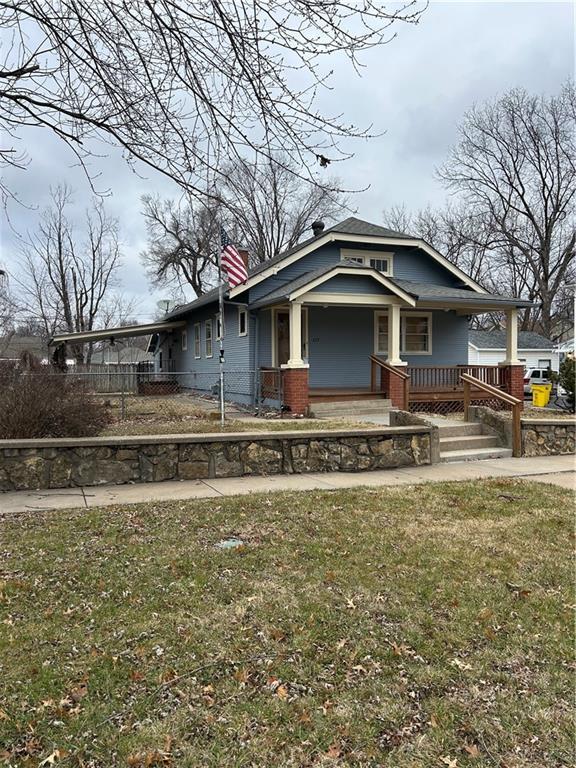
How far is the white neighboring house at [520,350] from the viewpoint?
3534 cm

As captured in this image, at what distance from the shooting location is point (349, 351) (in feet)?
55.5

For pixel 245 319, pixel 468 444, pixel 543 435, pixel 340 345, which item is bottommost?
pixel 468 444

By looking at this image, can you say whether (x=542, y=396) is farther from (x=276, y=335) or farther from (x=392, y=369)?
(x=276, y=335)

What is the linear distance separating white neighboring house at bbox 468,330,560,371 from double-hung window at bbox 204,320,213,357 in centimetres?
1987

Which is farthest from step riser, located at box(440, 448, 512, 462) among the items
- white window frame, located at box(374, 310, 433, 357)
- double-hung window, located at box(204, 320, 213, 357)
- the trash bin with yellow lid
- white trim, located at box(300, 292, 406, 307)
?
double-hung window, located at box(204, 320, 213, 357)

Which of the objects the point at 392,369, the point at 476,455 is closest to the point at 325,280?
the point at 392,369

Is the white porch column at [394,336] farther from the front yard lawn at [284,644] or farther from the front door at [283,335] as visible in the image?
the front yard lawn at [284,644]

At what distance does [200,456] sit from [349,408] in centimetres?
734

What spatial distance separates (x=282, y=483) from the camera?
7387 millimetres

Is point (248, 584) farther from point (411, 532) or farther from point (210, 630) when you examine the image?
point (411, 532)

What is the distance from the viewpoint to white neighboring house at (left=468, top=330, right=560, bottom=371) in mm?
35344

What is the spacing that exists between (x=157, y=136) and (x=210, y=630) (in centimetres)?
360

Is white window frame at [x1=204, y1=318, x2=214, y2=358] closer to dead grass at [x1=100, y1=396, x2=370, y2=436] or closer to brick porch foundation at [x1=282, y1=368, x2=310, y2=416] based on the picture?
dead grass at [x1=100, y1=396, x2=370, y2=436]

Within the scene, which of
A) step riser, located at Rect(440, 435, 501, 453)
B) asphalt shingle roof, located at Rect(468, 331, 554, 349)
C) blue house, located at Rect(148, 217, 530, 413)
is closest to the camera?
step riser, located at Rect(440, 435, 501, 453)
